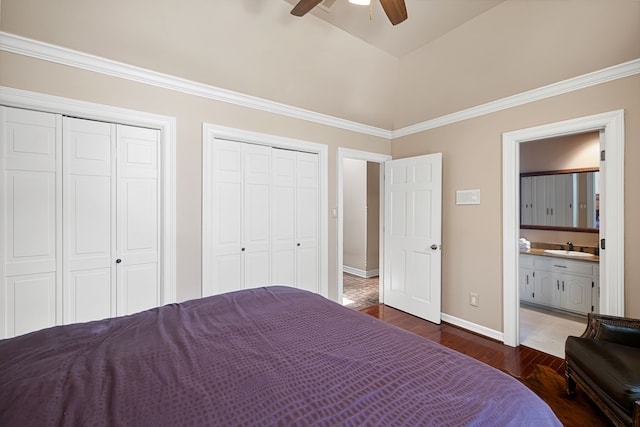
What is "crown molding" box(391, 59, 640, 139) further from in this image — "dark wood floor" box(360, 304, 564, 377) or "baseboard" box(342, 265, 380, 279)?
"baseboard" box(342, 265, 380, 279)

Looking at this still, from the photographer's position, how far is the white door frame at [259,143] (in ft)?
8.47

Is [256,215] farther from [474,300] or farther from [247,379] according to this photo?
[474,300]

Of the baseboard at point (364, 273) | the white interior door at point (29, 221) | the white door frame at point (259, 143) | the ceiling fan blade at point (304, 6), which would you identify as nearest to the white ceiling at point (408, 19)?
the ceiling fan blade at point (304, 6)

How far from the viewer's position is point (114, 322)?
1.28m

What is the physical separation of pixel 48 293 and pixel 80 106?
1410 millimetres

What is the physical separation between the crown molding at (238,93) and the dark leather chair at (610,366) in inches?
74.1

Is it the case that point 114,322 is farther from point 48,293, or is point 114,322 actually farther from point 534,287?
point 534,287

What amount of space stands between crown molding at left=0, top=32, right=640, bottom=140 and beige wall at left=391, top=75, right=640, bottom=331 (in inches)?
2.4

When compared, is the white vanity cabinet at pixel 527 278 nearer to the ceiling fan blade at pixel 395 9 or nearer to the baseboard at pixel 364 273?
the baseboard at pixel 364 273

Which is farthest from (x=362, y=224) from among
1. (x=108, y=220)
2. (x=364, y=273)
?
(x=108, y=220)

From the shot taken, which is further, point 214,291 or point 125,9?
point 214,291

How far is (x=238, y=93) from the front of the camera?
2715mm

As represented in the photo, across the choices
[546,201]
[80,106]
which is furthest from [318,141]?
[546,201]

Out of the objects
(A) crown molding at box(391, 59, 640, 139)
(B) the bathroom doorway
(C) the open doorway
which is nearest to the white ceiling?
(A) crown molding at box(391, 59, 640, 139)
